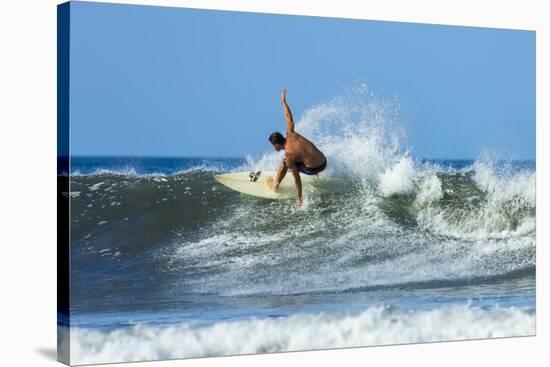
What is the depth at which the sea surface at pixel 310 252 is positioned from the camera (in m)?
9.97

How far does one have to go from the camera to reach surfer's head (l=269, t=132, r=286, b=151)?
10648 millimetres

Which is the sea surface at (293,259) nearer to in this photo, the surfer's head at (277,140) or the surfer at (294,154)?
the surfer at (294,154)

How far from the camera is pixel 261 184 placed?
10602 mm

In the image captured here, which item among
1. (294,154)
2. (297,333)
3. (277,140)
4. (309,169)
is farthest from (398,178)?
(297,333)

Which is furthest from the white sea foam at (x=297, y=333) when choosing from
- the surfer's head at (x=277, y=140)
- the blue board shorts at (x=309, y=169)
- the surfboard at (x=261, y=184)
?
the surfer's head at (x=277, y=140)

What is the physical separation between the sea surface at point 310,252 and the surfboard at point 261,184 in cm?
6

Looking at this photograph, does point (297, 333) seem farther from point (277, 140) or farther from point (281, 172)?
point (277, 140)

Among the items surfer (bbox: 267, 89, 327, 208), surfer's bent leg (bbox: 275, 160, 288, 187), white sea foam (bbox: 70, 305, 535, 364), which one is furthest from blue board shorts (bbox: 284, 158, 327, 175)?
white sea foam (bbox: 70, 305, 535, 364)

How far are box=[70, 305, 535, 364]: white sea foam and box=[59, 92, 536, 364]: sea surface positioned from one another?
0.01m

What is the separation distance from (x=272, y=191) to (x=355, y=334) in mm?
1404

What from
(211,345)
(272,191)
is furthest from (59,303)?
(272,191)

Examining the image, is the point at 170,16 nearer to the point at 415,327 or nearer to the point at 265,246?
the point at 265,246

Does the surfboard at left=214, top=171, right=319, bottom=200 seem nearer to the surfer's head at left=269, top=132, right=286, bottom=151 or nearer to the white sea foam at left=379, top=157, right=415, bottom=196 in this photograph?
the surfer's head at left=269, top=132, right=286, bottom=151

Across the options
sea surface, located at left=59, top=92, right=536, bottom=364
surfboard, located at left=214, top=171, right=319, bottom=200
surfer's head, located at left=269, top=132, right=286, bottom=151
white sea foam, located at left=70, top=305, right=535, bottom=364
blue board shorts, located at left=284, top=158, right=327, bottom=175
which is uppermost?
surfer's head, located at left=269, top=132, right=286, bottom=151
